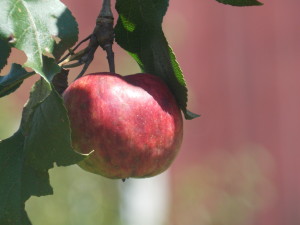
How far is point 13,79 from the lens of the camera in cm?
112

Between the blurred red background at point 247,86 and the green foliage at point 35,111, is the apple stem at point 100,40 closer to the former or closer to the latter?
the green foliage at point 35,111

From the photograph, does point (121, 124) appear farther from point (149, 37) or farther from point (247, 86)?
point (247, 86)

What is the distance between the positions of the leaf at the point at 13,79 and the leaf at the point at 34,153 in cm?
4

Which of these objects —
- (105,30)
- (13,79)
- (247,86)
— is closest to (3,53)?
(13,79)

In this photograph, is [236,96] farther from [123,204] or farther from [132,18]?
[132,18]

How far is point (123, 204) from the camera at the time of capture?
3061 millimetres

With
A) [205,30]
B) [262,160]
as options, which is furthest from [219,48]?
[262,160]

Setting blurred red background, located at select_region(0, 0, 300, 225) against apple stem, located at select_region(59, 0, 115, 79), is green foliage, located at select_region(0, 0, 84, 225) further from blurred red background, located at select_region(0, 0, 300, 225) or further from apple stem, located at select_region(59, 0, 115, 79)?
blurred red background, located at select_region(0, 0, 300, 225)

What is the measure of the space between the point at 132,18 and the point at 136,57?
0.07m

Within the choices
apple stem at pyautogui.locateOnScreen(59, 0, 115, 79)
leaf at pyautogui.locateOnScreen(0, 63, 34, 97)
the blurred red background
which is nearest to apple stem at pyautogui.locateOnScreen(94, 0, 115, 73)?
apple stem at pyautogui.locateOnScreen(59, 0, 115, 79)

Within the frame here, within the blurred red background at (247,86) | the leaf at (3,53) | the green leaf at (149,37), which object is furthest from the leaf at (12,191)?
the blurred red background at (247,86)

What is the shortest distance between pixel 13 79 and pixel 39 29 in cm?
13

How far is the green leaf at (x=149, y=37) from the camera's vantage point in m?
1.11

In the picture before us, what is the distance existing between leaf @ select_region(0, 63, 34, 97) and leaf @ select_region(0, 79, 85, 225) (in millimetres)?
43
